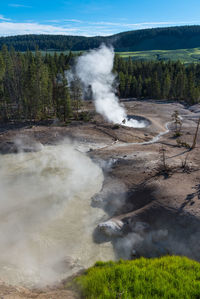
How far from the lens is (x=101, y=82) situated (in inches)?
2318

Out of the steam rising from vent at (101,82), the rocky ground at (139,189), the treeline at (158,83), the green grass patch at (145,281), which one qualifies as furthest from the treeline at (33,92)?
the green grass patch at (145,281)

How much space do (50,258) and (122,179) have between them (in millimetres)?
11973

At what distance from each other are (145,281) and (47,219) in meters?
10.9

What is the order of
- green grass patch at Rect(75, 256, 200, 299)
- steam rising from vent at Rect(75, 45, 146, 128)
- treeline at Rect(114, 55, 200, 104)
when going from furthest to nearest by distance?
treeline at Rect(114, 55, 200, 104), steam rising from vent at Rect(75, 45, 146, 128), green grass patch at Rect(75, 256, 200, 299)

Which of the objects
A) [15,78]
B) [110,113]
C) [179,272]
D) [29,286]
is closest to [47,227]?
[29,286]

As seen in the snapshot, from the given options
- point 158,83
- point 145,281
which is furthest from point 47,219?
point 158,83

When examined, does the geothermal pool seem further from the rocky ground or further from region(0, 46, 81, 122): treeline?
region(0, 46, 81, 122): treeline

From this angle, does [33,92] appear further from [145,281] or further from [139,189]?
[145,281]

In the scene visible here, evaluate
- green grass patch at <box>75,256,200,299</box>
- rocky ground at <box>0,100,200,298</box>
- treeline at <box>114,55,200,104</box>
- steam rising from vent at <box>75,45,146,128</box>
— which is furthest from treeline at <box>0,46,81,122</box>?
green grass patch at <box>75,256,200,299</box>

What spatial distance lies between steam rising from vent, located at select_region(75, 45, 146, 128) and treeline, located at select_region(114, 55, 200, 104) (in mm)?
23381

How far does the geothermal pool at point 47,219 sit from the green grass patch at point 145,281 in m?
3.79

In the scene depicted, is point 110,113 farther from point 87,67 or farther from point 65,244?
point 65,244

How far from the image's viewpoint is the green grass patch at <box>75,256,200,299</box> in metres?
9.38

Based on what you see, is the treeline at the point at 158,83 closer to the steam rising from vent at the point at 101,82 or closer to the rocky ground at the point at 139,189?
the steam rising from vent at the point at 101,82
